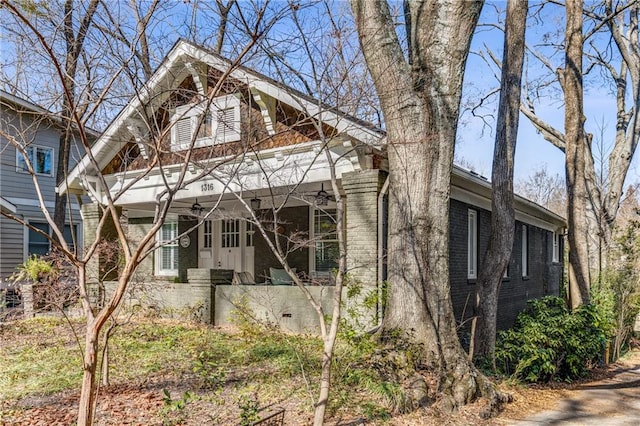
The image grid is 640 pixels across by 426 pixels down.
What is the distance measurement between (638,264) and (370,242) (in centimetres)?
775

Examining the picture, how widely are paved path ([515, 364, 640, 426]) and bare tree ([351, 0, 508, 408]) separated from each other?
117cm

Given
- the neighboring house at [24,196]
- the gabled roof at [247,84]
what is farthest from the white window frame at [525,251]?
the neighboring house at [24,196]

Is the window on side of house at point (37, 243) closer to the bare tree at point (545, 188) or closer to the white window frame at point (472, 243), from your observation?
the white window frame at point (472, 243)

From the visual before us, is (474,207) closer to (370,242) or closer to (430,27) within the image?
(370,242)

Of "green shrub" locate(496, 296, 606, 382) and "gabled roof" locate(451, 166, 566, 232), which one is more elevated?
"gabled roof" locate(451, 166, 566, 232)

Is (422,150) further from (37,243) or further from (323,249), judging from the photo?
(37,243)

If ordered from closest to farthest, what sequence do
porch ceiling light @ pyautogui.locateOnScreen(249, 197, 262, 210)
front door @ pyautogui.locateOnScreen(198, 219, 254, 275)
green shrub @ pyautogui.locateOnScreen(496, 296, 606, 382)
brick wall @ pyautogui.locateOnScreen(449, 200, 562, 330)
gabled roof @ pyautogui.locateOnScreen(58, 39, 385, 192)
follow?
1. gabled roof @ pyautogui.locateOnScreen(58, 39, 385, 192)
2. green shrub @ pyautogui.locateOnScreen(496, 296, 606, 382)
3. brick wall @ pyautogui.locateOnScreen(449, 200, 562, 330)
4. porch ceiling light @ pyautogui.locateOnScreen(249, 197, 262, 210)
5. front door @ pyautogui.locateOnScreen(198, 219, 254, 275)

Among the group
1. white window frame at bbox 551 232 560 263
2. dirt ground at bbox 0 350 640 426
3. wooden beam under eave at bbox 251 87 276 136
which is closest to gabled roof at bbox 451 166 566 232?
white window frame at bbox 551 232 560 263

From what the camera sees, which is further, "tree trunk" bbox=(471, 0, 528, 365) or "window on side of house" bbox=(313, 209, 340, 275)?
"window on side of house" bbox=(313, 209, 340, 275)

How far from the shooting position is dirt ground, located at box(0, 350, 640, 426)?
5406mm

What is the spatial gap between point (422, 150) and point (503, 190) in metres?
2.53

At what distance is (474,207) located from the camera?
12867 millimetres

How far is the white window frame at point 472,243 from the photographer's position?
1283 cm

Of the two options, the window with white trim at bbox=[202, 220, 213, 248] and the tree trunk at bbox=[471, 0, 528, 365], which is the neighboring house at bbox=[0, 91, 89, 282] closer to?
the window with white trim at bbox=[202, 220, 213, 248]
